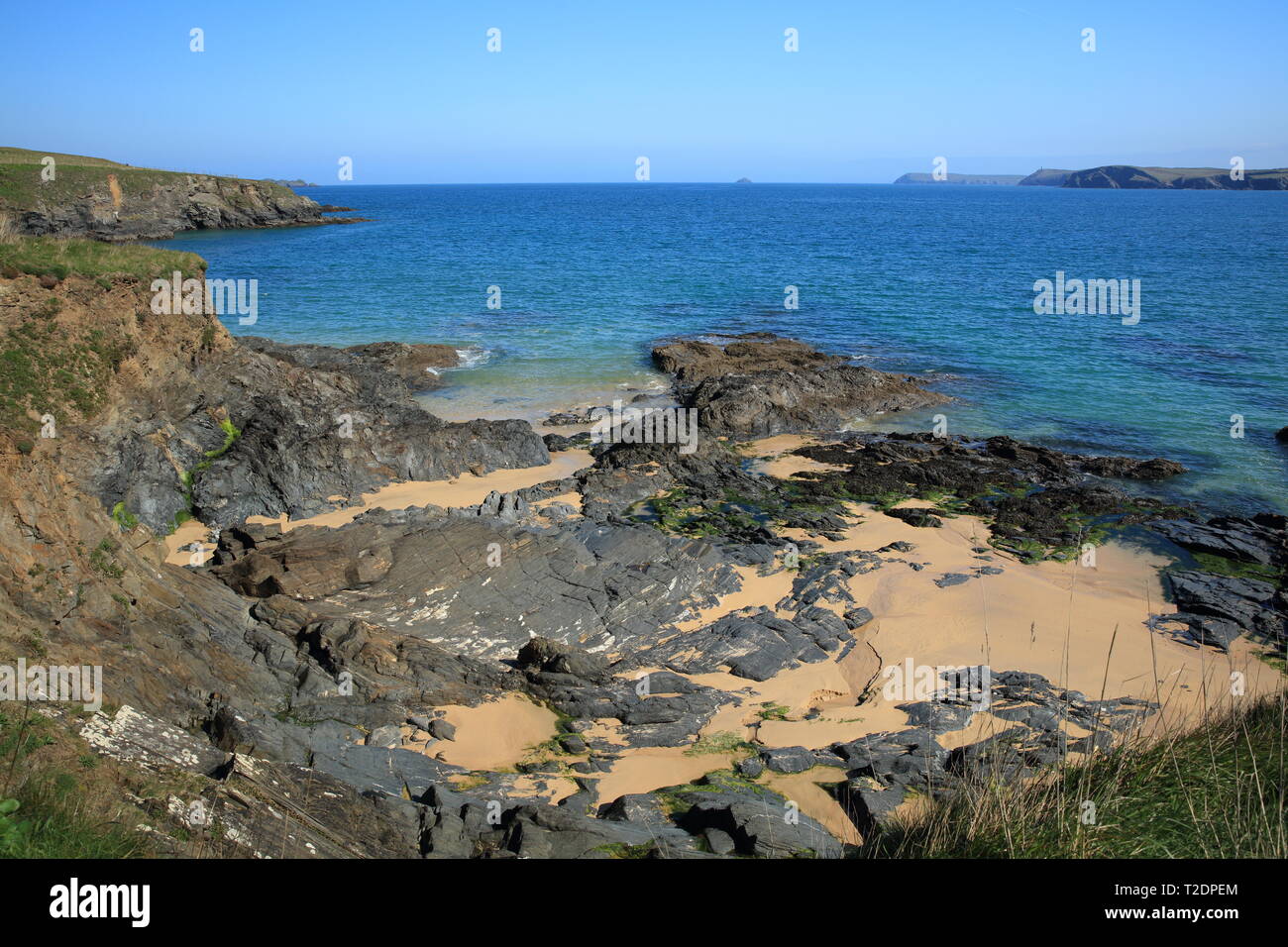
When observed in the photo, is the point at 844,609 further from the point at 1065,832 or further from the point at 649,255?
the point at 649,255

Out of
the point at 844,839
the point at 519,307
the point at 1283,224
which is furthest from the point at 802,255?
the point at 1283,224

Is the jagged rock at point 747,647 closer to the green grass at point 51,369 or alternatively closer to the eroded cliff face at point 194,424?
the eroded cliff face at point 194,424

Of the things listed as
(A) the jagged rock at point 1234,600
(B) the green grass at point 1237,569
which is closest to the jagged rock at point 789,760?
(A) the jagged rock at point 1234,600

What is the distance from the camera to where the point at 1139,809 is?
5.29 m

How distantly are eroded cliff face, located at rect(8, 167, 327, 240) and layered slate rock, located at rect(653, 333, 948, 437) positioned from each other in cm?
4540

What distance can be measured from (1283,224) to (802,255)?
73.6 metres

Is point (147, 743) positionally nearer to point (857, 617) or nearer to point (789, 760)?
point (789, 760)

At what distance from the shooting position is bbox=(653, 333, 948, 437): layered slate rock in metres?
23.5

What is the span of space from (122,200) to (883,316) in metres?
62.9

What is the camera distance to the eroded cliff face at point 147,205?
192 ft

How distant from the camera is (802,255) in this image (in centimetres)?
6406

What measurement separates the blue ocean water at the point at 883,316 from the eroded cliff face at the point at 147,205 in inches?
142

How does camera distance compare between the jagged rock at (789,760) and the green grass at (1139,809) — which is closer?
the green grass at (1139,809)

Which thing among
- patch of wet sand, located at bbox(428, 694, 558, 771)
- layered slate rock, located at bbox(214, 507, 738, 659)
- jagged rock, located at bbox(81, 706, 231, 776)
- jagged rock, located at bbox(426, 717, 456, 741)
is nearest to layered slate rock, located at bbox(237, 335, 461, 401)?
layered slate rock, located at bbox(214, 507, 738, 659)
